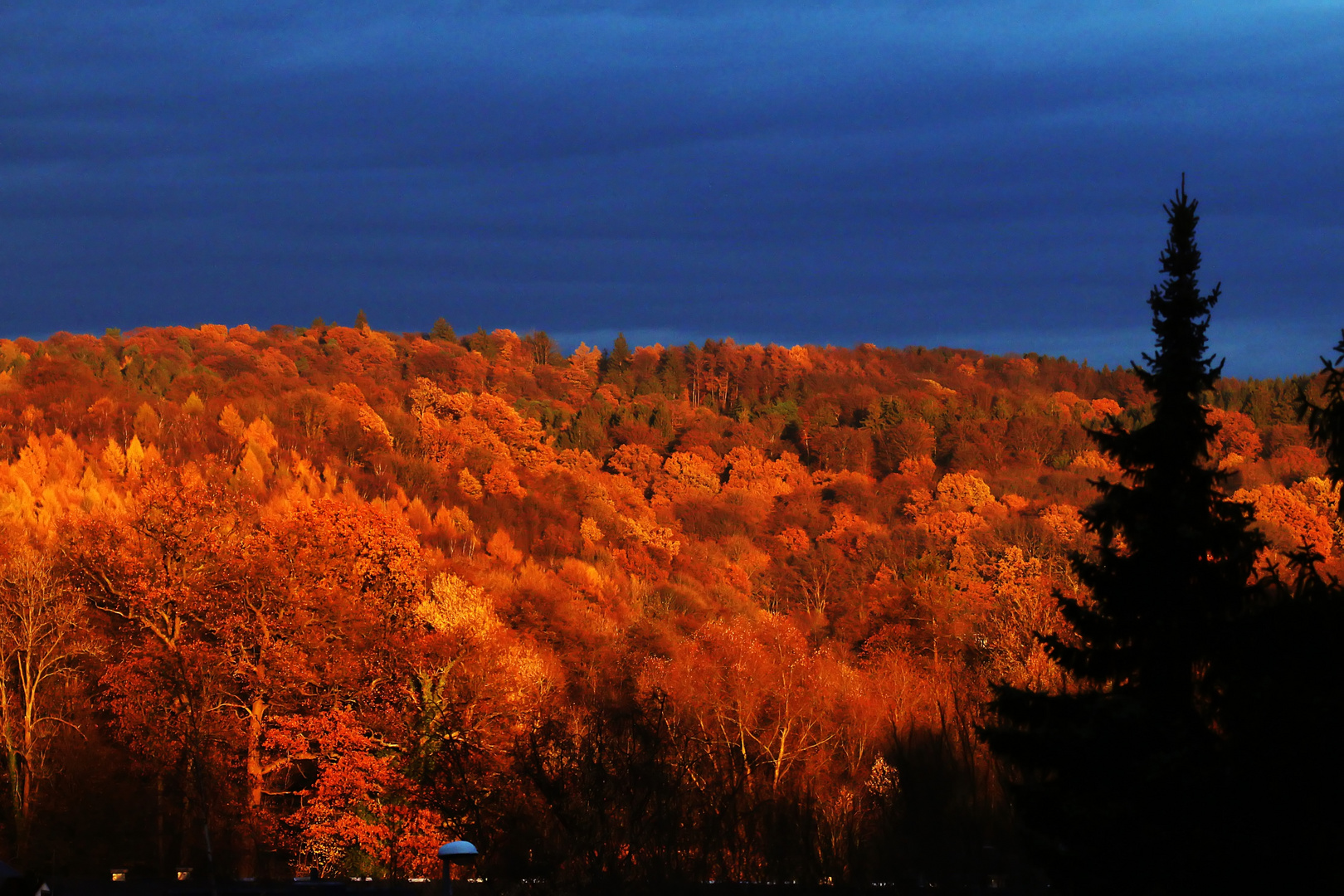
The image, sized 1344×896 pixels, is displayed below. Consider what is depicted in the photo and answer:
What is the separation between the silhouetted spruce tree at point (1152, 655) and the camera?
1364 cm

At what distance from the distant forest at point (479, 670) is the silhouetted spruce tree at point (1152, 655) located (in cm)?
103

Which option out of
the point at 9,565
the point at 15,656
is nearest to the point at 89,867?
the point at 15,656

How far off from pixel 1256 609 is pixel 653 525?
363 feet

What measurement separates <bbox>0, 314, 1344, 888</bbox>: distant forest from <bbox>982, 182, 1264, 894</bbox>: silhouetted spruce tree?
1.03 m

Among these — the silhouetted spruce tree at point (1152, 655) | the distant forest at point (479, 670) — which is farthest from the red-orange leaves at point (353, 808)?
the silhouetted spruce tree at point (1152, 655)

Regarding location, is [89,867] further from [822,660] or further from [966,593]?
[966,593]

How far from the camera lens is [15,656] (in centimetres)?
4731

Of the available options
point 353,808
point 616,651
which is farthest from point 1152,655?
point 616,651

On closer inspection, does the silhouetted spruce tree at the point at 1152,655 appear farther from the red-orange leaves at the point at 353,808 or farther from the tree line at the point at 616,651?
the red-orange leaves at the point at 353,808

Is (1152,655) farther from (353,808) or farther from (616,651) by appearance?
(616,651)

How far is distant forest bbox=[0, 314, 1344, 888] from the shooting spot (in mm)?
32000

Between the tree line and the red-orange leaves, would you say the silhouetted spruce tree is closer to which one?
the tree line

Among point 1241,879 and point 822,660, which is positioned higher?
point 822,660

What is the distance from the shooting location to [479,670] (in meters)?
45.0
